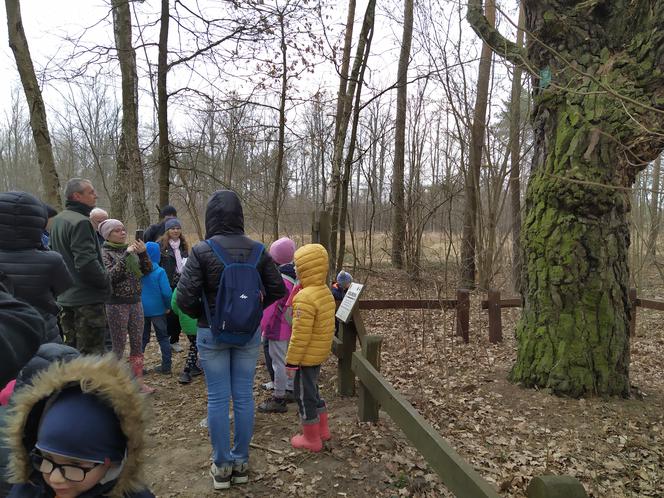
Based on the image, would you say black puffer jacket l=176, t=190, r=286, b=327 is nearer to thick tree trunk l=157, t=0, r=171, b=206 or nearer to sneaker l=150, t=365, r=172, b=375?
sneaker l=150, t=365, r=172, b=375

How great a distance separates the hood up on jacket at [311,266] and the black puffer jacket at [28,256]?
1745 mm

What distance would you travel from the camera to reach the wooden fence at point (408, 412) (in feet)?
5.41

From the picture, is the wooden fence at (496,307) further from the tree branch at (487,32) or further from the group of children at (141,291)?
the group of children at (141,291)

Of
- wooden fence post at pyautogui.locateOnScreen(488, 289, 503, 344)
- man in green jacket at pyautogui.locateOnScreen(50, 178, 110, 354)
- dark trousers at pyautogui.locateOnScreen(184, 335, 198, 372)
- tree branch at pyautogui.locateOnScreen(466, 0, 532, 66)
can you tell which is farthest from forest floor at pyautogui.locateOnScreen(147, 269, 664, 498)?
tree branch at pyautogui.locateOnScreen(466, 0, 532, 66)

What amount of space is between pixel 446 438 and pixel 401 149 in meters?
10.8

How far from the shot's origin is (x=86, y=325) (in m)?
4.25

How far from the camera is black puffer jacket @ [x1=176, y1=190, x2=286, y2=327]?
3.14 m

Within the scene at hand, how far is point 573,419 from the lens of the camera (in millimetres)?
4336

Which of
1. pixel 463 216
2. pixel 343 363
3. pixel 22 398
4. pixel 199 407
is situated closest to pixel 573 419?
pixel 343 363

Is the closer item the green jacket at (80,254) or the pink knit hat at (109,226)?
the green jacket at (80,254)

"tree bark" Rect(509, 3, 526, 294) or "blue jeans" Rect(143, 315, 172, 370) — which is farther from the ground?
"tree bark" Rect(509, 3, 526, 294)

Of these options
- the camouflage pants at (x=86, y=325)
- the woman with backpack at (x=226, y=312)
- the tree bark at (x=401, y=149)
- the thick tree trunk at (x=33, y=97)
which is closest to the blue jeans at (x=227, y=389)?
the woman with backpack at (x=226, y=312)

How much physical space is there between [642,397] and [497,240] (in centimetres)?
728

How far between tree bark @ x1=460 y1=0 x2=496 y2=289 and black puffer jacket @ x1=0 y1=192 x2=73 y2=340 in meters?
8.79
